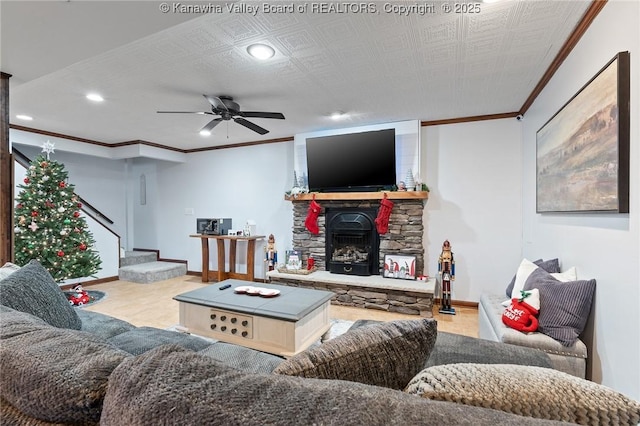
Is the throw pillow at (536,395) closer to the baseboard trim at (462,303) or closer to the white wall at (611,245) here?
the white wall at (611,245)

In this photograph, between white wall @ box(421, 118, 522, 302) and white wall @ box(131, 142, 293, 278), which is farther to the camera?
white wall @ box(131, 142, 293, 278)

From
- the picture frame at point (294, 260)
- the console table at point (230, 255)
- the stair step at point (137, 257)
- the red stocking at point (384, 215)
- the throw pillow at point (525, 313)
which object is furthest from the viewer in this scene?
the stair step at point (137, 257)

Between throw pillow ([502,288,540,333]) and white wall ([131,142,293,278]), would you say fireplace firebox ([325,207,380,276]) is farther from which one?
throw pillow ([502,288,540,333])

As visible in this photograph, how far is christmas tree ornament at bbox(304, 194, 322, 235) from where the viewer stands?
4.40 m

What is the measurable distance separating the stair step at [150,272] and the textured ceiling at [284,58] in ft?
8.61

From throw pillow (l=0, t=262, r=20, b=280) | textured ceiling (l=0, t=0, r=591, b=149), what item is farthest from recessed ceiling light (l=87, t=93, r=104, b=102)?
throw pillow (l=0, t=262, r=20, b=280)

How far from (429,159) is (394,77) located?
66.8 inches

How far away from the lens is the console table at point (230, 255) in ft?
16.5

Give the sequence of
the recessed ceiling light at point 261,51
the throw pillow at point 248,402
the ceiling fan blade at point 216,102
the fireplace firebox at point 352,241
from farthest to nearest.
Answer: the fireplace firebox at point 352,241
the ceiling fan blade at point 216,102
the recessed ceiling light at point 261,51
the throw pillow at point 248,402

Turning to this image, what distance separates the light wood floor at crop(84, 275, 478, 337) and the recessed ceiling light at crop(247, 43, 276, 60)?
2786 mm

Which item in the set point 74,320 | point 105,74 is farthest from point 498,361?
point 105,74

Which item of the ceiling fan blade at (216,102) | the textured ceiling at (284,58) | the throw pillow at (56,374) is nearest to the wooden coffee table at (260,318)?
the throw pillow at (56,374)

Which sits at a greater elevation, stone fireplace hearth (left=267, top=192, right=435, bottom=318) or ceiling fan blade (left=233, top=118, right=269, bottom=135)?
ceiling fan blade (left=233, top=118, right=269, bottom=135)

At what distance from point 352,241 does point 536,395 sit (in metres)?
A: 3.71
